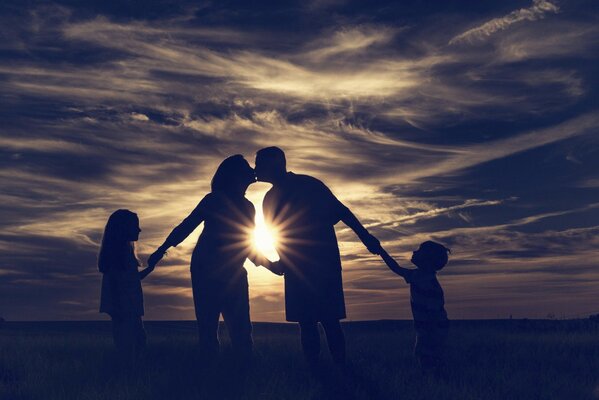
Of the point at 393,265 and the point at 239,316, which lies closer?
the point at 239,316

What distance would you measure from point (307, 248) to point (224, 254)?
3.53 feet

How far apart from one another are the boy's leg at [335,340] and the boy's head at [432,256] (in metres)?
1.33

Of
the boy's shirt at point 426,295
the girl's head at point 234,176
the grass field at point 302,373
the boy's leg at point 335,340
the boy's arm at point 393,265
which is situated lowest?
the grass field at point 302,373

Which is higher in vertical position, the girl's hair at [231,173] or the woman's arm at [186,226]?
the girl's hair at [231,173]

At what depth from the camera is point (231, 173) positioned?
8.51 metres

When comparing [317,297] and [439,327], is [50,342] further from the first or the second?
[439,327]

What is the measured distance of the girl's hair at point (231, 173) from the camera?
8.49m

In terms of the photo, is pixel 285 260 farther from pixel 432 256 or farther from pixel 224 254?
pixel 432 256

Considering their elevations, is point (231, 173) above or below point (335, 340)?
above

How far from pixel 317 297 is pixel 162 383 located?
1.94m

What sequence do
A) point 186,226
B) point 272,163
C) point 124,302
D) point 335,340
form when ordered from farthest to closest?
point 124,302, point 186,226, point 272,163, point 335,340

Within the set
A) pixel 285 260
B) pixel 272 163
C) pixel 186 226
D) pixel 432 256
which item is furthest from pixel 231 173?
pixel 432 256

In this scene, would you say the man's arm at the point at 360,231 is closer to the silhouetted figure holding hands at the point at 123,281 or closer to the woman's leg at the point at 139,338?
the silhouetted figure holding hands at the point at 123,281

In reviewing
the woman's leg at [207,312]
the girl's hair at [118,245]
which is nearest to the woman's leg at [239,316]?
the woman's leg at [207,312]
